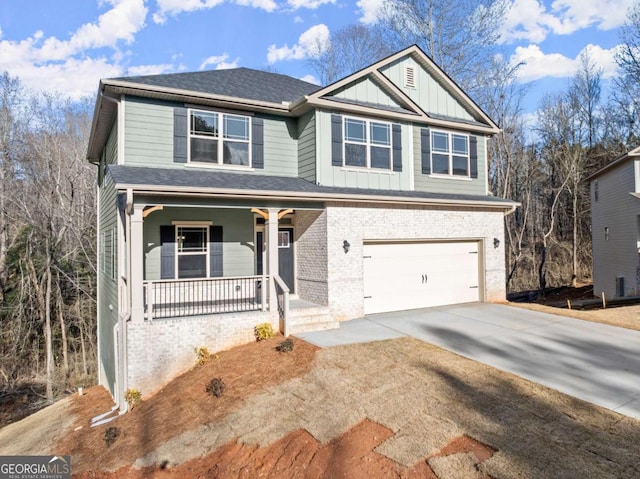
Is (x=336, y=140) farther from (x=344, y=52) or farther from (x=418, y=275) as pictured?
(x=344, y=52)

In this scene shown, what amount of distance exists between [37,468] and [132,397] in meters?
1.79

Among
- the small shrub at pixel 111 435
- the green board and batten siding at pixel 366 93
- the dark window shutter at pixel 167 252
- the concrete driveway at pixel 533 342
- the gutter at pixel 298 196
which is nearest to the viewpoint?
the concrete driveway at pixel 533 342

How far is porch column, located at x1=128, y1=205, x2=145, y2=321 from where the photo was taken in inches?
332

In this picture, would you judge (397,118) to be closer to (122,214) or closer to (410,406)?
(122,214)

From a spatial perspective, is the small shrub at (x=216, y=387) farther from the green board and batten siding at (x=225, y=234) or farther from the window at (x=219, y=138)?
the window at (x=219, y=138)

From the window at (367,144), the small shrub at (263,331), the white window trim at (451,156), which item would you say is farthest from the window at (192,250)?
the white window trim at (451,156)

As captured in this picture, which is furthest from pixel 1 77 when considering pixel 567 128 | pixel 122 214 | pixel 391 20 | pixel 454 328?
pixel 567 128

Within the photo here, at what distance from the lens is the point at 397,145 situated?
41.0 ft

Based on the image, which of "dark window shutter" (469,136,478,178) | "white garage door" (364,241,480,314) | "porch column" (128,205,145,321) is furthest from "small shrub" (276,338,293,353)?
"dark window shutter" (469,136,478,178)

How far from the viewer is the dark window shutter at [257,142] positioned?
452 inches

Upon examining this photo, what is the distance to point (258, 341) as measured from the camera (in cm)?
946

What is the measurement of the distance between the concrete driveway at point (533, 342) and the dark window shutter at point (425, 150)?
4.39 meters

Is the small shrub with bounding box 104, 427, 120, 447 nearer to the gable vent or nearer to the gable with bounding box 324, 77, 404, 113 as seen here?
the gable with bounding box 324, 77, 404, 113

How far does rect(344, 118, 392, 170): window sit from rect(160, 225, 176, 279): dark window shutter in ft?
16.8
